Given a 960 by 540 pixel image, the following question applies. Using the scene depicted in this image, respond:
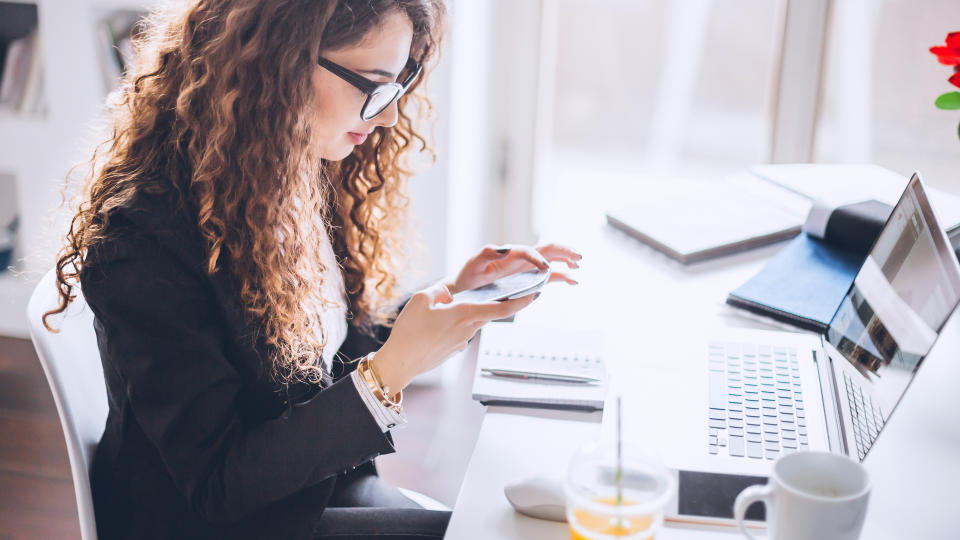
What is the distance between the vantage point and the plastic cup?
71 centimetres

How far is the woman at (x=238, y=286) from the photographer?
0.96m

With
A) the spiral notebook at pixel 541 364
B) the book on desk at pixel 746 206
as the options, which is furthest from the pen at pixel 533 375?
the book on desk at pixel 746 206

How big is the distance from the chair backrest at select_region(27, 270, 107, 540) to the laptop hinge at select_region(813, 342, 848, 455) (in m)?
0.84

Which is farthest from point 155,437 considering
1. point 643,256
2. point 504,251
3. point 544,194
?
point 544,194

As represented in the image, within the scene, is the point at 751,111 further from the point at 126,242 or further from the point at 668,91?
the point at 126,242

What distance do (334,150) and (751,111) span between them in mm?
1779

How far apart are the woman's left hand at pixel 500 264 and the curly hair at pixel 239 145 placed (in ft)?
0.76

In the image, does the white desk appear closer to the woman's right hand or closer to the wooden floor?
the woman's right hand

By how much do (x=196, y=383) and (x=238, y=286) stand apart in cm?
13

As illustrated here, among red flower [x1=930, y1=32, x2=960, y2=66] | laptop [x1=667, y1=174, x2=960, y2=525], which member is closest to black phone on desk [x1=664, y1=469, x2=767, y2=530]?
laptop [x1=667, y1=174, x2=960, y2=525]

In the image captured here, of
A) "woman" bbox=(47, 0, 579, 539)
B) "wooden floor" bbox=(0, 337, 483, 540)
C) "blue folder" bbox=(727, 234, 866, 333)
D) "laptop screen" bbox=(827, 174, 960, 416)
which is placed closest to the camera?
"laptop screen" bbox=(827, 174, 960, 416)

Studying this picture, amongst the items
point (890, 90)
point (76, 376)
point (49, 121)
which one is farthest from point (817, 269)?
point (49, 121)

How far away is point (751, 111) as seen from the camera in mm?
2613

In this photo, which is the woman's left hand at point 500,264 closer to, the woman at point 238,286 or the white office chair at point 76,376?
the woman at point 238,286
